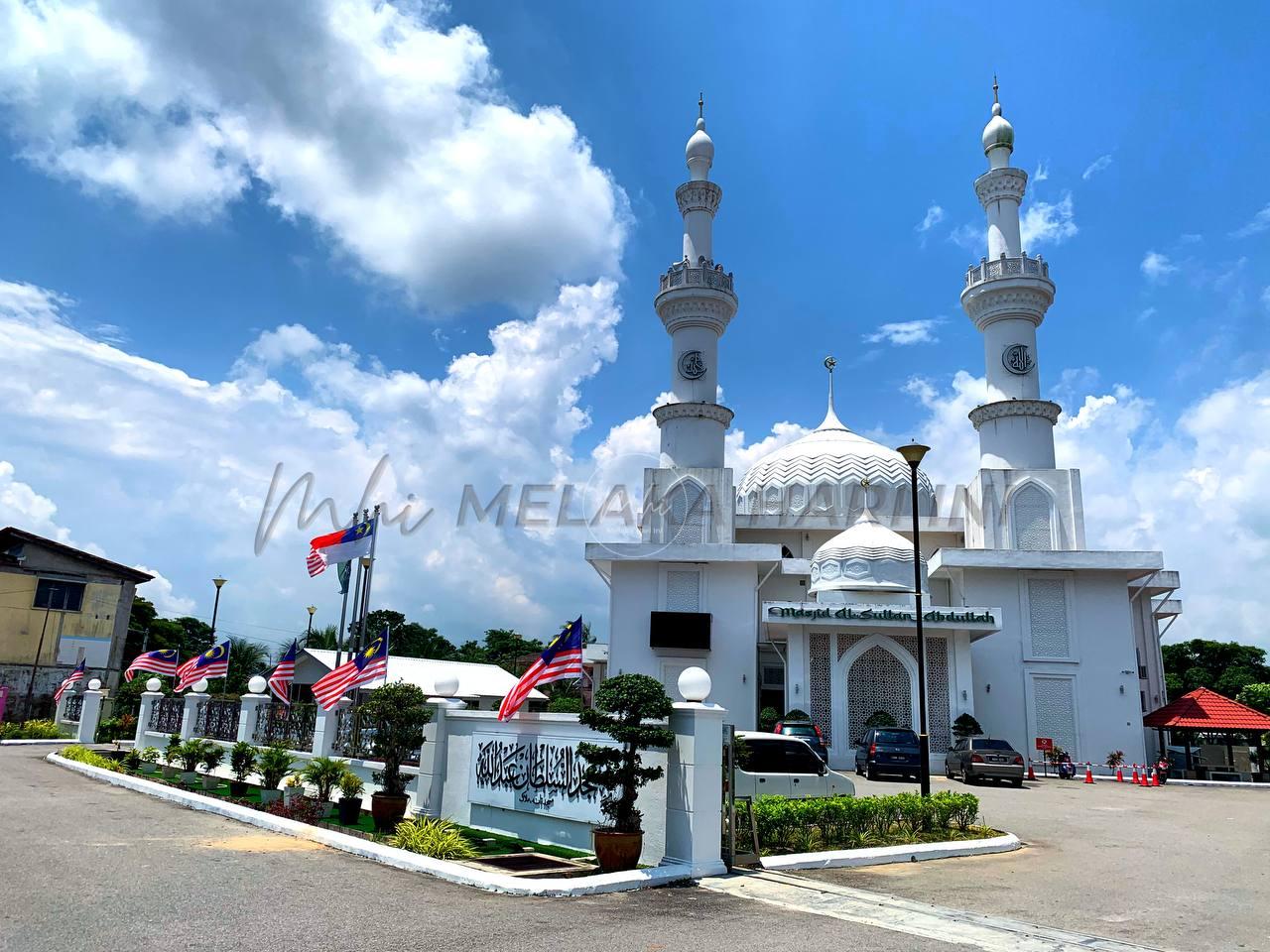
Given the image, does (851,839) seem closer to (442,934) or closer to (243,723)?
(442,934)

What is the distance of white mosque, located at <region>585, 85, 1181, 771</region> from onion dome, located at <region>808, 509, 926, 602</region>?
0.26ft

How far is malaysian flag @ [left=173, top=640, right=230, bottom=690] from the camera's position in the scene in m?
23.6

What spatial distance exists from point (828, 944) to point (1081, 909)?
3.58m

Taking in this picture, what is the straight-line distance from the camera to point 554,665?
511 inches

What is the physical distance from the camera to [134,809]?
15797 millimetres

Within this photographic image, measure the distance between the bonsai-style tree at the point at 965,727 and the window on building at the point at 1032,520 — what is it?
27.8ft

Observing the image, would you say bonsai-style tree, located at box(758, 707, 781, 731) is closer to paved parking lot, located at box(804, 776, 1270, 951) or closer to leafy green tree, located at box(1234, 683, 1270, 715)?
paved parking lot, located at box(804, 776, 1270, 951)

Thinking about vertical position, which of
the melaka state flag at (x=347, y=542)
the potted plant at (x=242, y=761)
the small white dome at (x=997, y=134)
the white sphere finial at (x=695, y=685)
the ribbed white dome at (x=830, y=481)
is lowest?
the potted plant at (x=242, y=761)

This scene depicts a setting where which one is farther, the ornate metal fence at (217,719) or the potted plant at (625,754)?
the ornate metal fence at (217,719)

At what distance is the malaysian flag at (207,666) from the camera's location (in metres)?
23.6

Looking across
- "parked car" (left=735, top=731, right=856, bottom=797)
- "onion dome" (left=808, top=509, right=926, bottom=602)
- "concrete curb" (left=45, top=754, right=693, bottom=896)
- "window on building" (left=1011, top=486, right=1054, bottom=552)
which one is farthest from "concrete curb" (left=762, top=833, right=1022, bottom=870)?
"window on building" (left=1011, top=486, right=1054, bottom=552)

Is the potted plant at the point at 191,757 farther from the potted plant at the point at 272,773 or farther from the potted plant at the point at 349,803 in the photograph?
the potted plant at the point at 349,803

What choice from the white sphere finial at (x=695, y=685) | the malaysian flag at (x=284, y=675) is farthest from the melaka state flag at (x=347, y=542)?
the white sphere finial at (x=695, y=685)

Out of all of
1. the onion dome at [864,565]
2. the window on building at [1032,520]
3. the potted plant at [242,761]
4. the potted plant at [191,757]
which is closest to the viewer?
the potted plant at [242,761]
